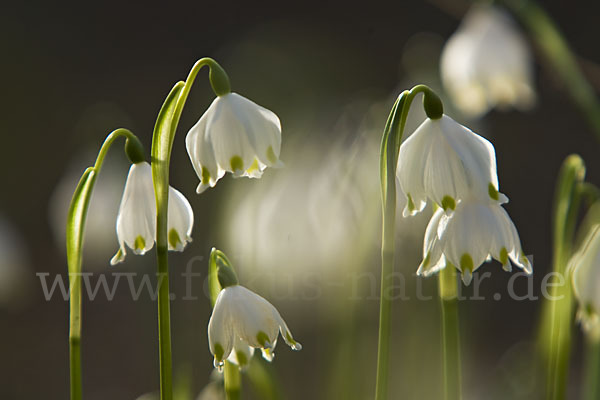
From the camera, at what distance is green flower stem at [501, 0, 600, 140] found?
60.8 inches

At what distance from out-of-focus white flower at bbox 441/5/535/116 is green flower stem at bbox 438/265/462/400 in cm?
130

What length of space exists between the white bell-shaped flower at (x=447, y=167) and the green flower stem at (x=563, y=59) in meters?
0.73

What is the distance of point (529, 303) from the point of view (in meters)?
3.81

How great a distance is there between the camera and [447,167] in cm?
85

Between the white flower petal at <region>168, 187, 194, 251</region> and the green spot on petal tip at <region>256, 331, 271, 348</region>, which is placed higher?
the white flower petal at <region>168, 187, 194, 251</region>

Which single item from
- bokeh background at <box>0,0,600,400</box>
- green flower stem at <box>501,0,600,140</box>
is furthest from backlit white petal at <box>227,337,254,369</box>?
green flower stem at <box>501,0,600,140</box>

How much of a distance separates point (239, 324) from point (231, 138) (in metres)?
0.21

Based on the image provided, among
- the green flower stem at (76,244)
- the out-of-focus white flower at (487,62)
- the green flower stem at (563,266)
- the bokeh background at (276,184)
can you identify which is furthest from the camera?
the out-of-focus white flower at (487,62)

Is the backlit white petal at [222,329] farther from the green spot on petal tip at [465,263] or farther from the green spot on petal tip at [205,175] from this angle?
the green spot on petal tip at [465,263]

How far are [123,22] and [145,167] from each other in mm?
3813

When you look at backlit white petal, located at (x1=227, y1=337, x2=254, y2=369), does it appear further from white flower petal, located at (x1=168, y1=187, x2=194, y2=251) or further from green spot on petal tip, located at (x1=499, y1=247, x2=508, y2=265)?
green spot on petal tip, located at (x1=499, y1=247, x2=508, y2=265)

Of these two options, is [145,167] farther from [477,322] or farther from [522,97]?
[477,322]

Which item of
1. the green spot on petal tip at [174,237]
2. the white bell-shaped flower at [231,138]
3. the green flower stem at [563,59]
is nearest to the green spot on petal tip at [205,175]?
the white bell-shaped flower at [231,138]

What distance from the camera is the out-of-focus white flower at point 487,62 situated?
212 centimetres
